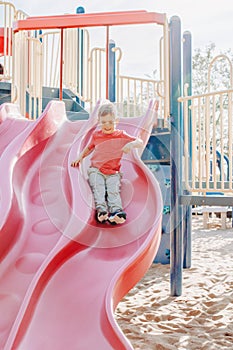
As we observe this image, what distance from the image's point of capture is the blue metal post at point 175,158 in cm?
458

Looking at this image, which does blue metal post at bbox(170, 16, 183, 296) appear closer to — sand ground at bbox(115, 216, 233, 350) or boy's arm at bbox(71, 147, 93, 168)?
sand ground at bbox(115, 216, 233, 350)

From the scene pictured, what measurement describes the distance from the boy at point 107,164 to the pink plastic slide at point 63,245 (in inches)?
3.1

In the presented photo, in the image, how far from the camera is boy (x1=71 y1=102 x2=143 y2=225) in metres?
3.40

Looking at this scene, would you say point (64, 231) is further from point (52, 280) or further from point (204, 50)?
point (204, 50)

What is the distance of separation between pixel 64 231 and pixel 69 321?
30.5 inches

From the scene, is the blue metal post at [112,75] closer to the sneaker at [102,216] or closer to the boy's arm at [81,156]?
the boy's arm at [81,156]

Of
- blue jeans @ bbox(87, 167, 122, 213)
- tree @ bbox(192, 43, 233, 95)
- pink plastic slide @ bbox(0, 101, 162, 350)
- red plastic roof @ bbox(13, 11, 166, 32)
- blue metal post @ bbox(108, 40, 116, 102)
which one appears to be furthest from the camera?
tree @ bbox(192, 43, 233, 95)

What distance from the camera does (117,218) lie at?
10.9ft

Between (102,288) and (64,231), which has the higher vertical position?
(64,231)

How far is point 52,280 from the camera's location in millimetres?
2855

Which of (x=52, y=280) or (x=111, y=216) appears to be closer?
(x=52, y=280)

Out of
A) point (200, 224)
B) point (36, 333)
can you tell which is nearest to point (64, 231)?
point (36, 333)

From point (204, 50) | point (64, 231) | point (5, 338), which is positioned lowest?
point (5, 338)

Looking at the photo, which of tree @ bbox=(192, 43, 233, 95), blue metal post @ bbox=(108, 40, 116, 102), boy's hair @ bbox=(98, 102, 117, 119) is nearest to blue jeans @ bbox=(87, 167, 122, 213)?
boy's hair @ bbox=(98, 102, 117, 119)
